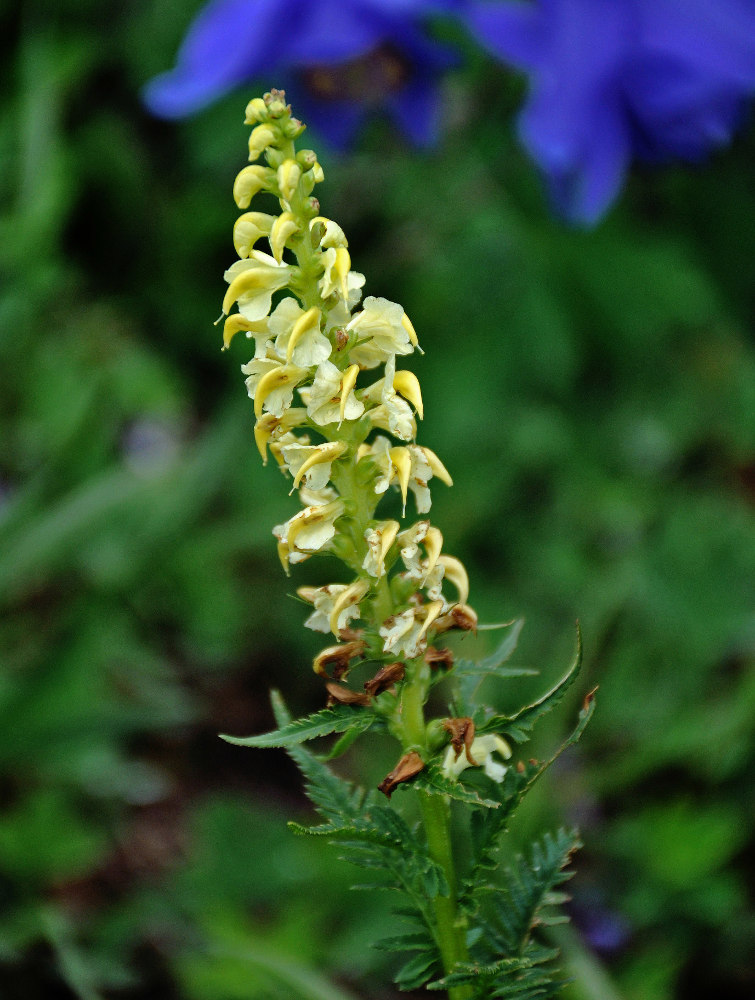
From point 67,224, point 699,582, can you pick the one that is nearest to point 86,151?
point 67,224

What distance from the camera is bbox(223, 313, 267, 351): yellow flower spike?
0.29 m

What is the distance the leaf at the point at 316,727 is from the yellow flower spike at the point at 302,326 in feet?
0.34

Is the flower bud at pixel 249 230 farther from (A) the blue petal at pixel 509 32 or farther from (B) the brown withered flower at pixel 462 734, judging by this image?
(A) the blue petal at pixel 509 32

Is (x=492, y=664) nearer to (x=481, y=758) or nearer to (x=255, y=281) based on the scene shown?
(x=481, y=758)

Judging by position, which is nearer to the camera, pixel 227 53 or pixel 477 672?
pixel 477 672

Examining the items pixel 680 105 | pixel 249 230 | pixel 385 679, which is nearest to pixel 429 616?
pixel 385 679

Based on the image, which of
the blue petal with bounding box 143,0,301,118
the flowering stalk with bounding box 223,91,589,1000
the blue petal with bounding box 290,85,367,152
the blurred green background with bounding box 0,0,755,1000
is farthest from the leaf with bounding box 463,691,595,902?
the blue petal with bounding box 290,85,367,152

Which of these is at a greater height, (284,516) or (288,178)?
(288,178)

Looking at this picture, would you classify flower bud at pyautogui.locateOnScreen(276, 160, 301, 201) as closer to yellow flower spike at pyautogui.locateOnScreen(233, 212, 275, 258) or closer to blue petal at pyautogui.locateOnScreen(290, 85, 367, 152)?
yellow flower spike at pyautogui.locateOnScreen(233, 212, 275, 258)

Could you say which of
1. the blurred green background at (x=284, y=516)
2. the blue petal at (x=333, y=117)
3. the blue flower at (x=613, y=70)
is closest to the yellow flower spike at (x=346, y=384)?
the blurred green background at (x=284, y=516)

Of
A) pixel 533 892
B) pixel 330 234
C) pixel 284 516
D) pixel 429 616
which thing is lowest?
pixel 284 516

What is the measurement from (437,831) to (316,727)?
5 centimetres

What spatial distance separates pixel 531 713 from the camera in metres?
0.29

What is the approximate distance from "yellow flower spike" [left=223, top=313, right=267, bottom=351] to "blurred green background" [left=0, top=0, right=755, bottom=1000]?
1.46ft
